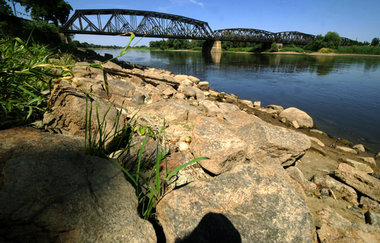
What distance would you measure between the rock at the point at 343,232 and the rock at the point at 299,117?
4.99 m

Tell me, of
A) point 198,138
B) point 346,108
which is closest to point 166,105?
point 198,138

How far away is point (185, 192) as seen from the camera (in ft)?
4.87

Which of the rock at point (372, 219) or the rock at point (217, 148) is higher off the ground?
the rock at point (217, 148)

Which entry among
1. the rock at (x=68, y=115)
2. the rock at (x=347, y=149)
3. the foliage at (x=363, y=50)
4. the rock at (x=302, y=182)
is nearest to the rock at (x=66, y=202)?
the rock at (x=68, y=115)

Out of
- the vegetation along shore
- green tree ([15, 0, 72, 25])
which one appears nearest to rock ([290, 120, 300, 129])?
the vegetation along shore

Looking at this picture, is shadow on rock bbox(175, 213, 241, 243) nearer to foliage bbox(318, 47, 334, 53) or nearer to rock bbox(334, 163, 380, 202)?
rock bbox(334, 163, 380, 202)

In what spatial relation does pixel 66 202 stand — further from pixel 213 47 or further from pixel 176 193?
pixel 213 47

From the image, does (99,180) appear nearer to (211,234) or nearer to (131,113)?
(211,234)

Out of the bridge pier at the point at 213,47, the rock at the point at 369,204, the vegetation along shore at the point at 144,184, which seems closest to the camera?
the vegetation along shore at the point at 144,184

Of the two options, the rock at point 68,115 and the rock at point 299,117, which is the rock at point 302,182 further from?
the rock at point 299,117

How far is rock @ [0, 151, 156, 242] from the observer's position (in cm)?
78

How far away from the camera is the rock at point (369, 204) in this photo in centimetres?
262

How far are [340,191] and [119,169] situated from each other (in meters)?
3.64

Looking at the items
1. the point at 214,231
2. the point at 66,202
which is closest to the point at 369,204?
the point at 214,231
